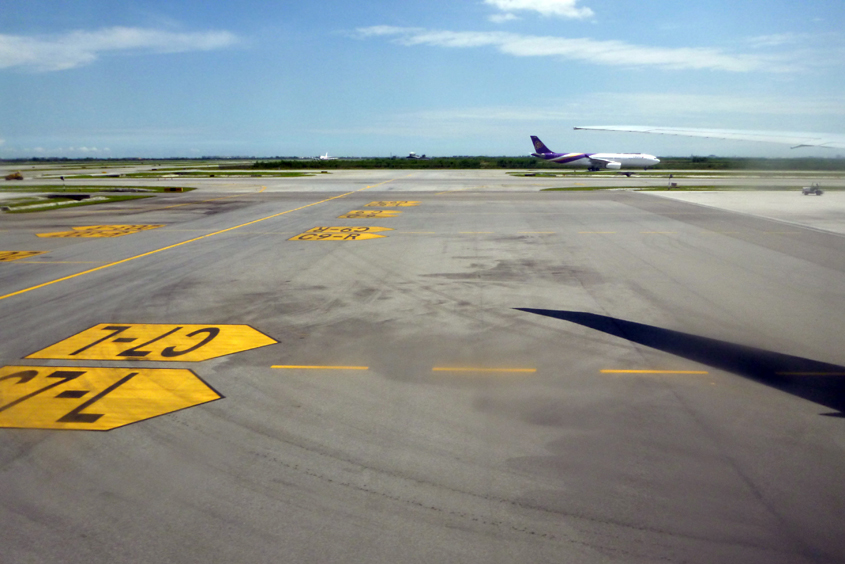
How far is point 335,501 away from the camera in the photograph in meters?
5.66

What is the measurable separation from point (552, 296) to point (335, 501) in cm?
934

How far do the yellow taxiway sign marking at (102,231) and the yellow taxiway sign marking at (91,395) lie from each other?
56.1ft

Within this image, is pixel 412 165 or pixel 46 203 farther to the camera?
pixel 412 165

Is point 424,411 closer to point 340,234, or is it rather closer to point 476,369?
point 476,369

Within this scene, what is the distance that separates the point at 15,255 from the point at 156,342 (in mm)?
13225

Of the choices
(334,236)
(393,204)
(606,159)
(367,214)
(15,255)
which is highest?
(606,159)

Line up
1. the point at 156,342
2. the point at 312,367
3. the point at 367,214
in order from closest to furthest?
the point at 312,367, the point at 156,342, the point at 367,214

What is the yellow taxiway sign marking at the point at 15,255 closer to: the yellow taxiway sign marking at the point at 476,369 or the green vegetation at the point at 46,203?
the green vegetation at the point at 46,203

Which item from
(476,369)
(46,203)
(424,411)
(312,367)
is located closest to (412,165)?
(46,203)

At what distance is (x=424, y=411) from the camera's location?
25.1 ft

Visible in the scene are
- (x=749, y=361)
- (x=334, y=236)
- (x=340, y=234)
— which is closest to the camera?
(x=749, y=361)

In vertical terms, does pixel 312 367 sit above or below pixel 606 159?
below

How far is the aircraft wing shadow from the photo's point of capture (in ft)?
27.2

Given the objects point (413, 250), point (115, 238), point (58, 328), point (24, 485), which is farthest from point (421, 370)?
point (115, 238)
